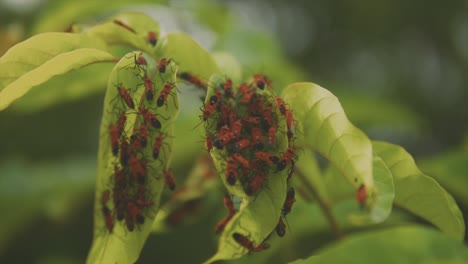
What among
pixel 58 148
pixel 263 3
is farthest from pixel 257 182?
pixel 263 3

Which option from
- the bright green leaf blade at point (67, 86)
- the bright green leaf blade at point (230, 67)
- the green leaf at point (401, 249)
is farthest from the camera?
the bright green leaf blade at point (67, 86)

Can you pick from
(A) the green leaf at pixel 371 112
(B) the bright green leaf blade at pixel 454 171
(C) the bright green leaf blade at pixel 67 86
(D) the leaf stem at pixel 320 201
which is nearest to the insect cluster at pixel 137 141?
(D) the leaf stem at pixel 320 201

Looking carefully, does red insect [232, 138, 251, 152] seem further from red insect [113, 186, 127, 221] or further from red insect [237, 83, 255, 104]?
red insect [113, 186, 127, 221]

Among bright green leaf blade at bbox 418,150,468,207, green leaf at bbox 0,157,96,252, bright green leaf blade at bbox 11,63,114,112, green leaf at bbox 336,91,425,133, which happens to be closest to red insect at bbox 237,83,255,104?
bright green leaf blade at bbox 11,63,114,112

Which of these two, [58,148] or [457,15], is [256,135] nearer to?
[58,148]

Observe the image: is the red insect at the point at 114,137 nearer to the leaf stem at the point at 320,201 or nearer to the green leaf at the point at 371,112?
the leaf stem at the point at 320,201
